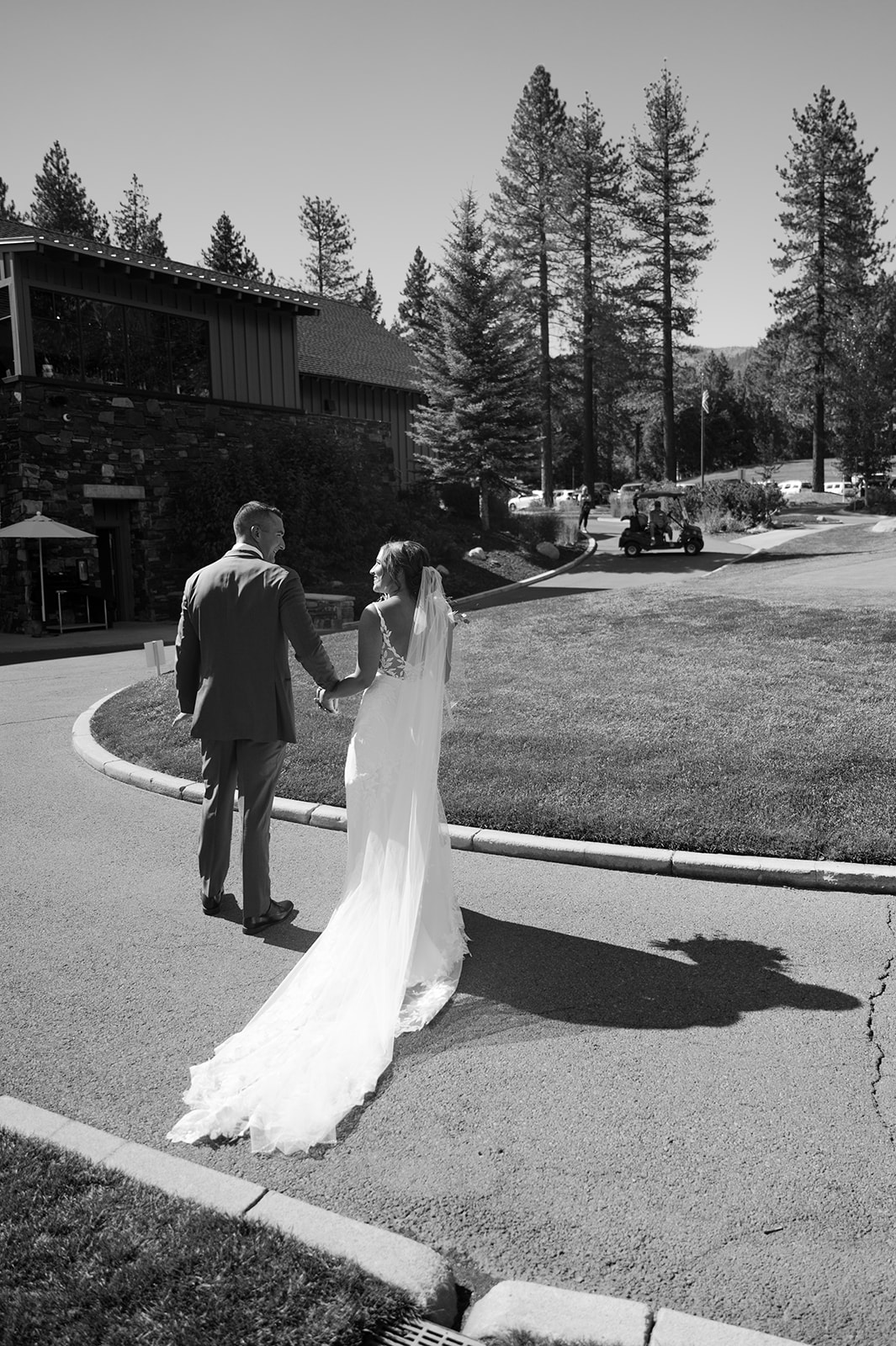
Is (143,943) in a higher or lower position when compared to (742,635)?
lower

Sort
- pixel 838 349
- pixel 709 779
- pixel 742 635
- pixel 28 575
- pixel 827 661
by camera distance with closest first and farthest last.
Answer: pixel 709 779 < pixel 827 661 < pixel 742 635 < pixel 28 575 < pixel 838 349

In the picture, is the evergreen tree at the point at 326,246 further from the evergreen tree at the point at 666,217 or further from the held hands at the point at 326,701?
the held hands at the point at 326,701

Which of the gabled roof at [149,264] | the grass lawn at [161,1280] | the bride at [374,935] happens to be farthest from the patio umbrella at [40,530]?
the grass lawn at [161,1280]

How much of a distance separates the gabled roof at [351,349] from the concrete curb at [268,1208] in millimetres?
31977

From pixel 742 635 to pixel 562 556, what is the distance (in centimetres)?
2228

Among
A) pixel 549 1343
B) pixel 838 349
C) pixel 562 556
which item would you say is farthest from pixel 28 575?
pixel 838 349

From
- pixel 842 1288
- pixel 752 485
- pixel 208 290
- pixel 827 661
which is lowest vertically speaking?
pixel 842 1288

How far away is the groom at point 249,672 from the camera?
562cm

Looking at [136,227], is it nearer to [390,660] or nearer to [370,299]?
[370,299]

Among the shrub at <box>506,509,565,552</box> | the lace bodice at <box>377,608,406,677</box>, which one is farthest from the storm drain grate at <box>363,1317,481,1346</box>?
the shrub at <box>506,509,565,552</box>

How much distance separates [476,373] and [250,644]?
30.2 meters

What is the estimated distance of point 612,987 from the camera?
15.9ft

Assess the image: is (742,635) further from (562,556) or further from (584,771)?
(562,556)

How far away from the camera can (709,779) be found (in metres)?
7.59
